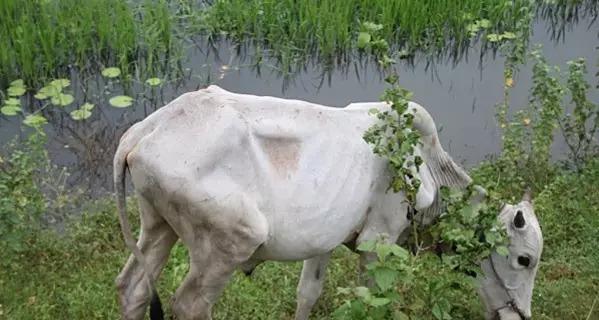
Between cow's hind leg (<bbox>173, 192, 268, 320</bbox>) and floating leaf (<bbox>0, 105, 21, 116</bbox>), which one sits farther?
floating leaf (<bbox>0, 105, 21, 116</bbox>)

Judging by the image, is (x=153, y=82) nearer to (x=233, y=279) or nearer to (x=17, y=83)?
(x=17, y=83)

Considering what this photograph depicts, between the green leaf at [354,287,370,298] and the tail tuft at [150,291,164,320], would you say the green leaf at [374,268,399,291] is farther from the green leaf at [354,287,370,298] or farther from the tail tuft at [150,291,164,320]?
the tail tuft at [150,291,164,320]

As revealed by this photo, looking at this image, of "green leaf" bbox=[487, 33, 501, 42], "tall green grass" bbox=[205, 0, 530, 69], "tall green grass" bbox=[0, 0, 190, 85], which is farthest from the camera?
"green leaf" bbox=[487, 33, 501, 42]

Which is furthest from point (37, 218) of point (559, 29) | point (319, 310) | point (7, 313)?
point (559, 29)

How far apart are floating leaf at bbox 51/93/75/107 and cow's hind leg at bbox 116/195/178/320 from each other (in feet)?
9.99

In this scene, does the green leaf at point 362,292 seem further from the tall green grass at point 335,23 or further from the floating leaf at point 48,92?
the tall green grass at point 335,23

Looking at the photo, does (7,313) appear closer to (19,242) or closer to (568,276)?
(19,242)

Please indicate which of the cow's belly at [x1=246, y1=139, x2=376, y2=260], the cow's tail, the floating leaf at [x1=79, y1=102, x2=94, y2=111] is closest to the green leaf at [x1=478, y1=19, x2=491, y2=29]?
the floating leaf at [x1=79, y1=102, x2=94, y2=111]

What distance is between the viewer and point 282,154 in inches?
142

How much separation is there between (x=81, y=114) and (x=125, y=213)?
3.11m

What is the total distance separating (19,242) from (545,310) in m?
→ 2.52

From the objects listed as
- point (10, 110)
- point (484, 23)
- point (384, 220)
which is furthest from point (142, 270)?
point (484, 23)

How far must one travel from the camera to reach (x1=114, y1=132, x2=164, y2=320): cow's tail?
11.6 ft

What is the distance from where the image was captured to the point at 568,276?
205 inches
